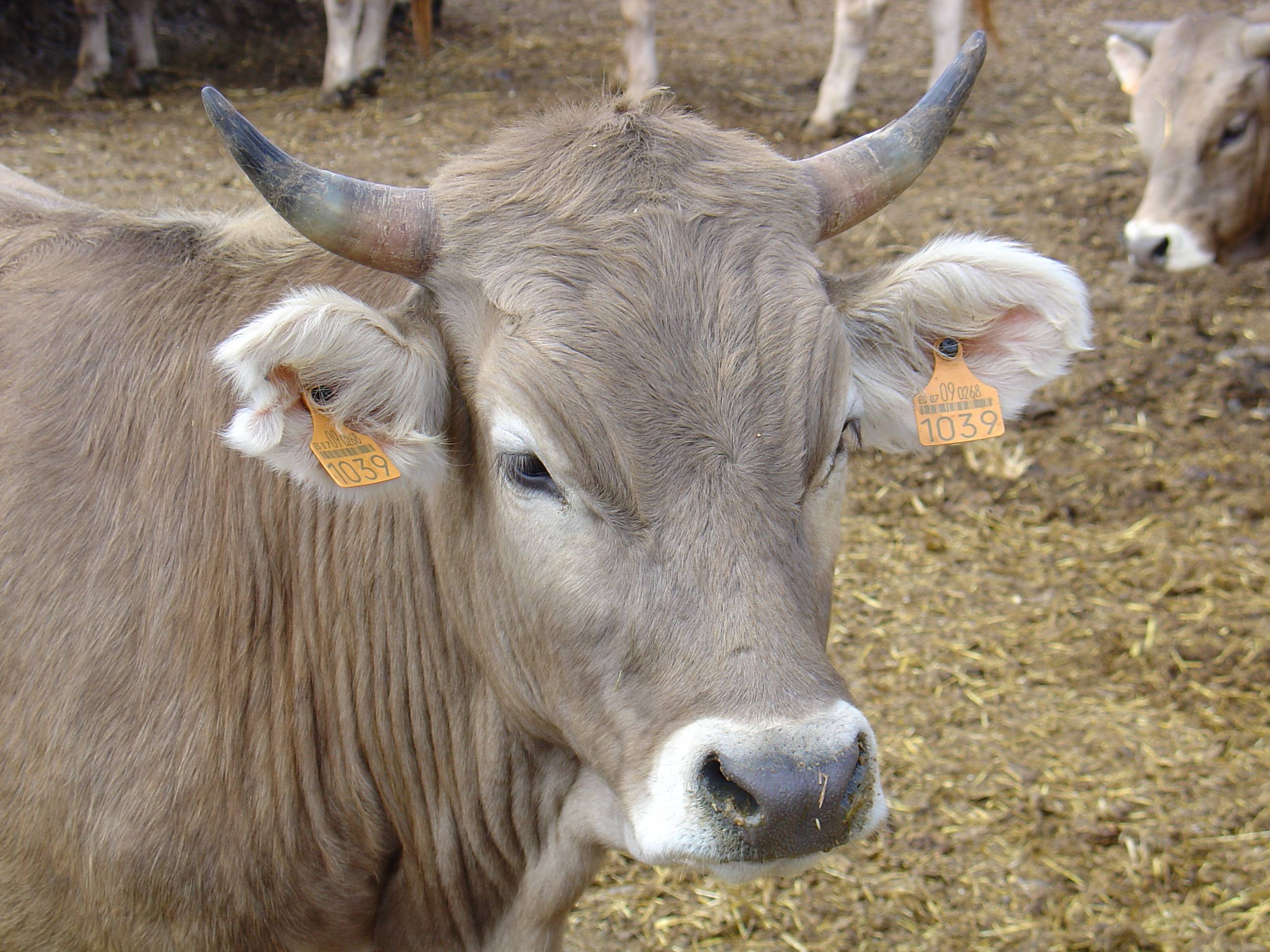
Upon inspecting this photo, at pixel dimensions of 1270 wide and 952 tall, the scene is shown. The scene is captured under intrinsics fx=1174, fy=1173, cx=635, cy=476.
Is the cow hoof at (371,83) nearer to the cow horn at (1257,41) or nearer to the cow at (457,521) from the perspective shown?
the cow horn at (1257,41)

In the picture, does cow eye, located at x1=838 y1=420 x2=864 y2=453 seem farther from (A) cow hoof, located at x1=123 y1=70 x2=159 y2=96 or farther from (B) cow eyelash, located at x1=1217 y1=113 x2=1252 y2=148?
(A) cow hoof, located at x1=123 y1=70 x2=159 y2=96

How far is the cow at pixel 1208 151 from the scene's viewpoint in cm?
772

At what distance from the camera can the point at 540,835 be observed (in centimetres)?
303

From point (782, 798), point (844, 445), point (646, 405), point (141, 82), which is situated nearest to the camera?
point (782, 798)

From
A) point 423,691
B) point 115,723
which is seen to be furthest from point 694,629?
point 115,723

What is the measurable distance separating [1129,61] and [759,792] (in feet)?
27.9

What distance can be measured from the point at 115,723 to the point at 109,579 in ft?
1.12

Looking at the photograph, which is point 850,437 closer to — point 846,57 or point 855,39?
point 846,57

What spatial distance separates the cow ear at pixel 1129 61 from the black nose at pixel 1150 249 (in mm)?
1725

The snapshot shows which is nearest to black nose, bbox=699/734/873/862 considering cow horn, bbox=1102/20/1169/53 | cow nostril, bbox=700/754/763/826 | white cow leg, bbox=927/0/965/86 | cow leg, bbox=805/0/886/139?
cow nostril, bbox=700/754/763/826

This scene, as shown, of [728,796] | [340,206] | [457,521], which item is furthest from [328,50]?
[728,796]

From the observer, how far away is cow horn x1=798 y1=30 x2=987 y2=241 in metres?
2.88

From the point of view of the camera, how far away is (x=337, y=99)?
1009cm

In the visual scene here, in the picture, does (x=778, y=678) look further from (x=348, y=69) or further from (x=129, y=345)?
(x=348, y=69)
